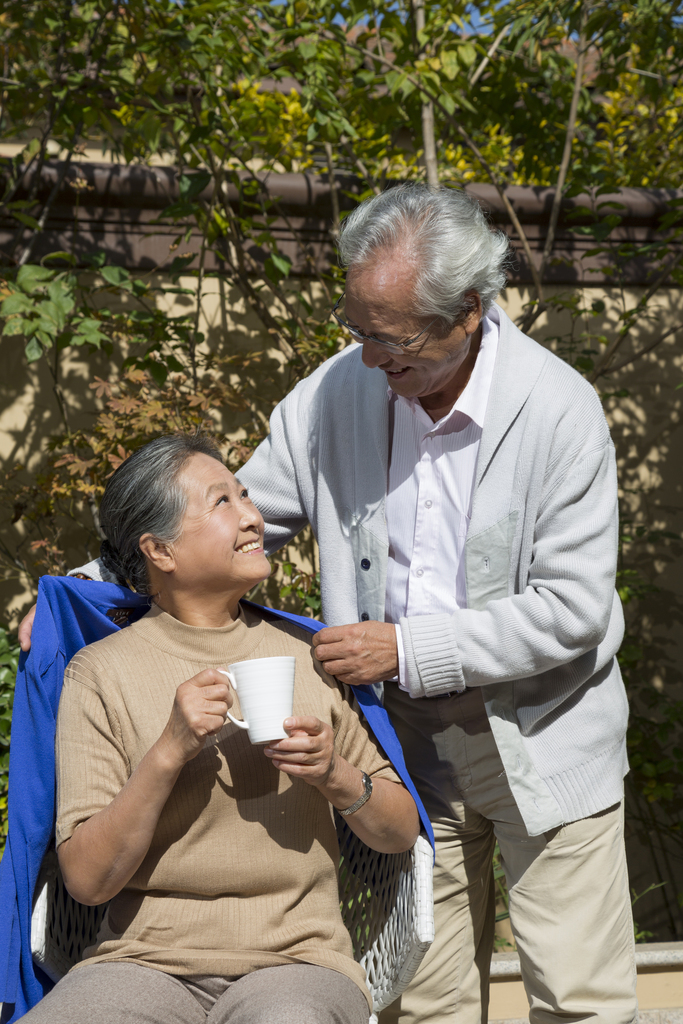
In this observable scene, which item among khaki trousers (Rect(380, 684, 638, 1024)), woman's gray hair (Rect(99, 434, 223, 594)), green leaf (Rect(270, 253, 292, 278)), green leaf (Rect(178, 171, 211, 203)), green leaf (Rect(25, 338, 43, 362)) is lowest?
khaki trousers (Rect(380, 684, 638, 1024))

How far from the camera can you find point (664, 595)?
13.5 feet

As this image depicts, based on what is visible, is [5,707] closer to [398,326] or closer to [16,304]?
[16,304]

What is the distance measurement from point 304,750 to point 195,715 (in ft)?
0.67

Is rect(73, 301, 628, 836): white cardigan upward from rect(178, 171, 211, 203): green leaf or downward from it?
downward

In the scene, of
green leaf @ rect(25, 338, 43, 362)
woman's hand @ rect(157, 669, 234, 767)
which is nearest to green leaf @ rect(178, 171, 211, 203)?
green leaf @ rect(25, 338, 43, 362)

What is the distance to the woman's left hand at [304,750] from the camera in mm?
1606

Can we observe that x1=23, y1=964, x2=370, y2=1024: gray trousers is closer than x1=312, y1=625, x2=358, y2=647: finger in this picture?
Yes

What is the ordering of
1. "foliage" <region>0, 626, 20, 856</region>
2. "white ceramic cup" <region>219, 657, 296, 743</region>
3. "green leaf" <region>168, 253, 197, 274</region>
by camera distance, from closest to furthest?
"white ceramic cup" <region>219, 657, 296, 743</region>, "foliage" <region>0, 626, 20, 856</region>, "green leaf" <region>168, 253, 197, 274</region>

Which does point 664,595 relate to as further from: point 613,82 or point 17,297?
point 17,297

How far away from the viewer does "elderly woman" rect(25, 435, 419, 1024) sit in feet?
5.32

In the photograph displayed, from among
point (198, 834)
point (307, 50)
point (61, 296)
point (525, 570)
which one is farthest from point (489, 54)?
point (198, 834)

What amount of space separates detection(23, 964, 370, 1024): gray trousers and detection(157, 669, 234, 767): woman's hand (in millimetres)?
408

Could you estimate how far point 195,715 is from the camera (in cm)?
159

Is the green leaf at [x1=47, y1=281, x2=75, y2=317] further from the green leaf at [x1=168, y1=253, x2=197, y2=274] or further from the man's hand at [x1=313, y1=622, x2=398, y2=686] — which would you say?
the man's hand at [x1=313, y1=622, x2=398, y2=686]
